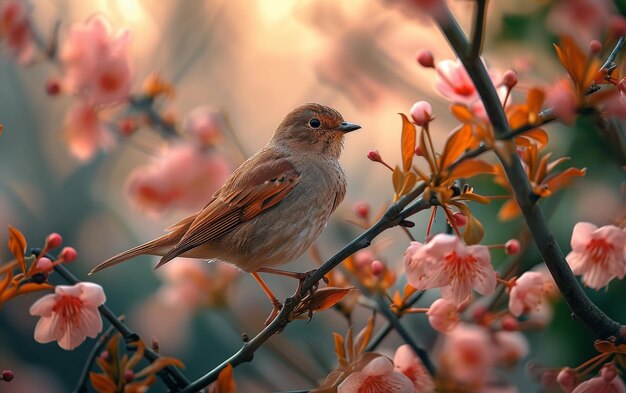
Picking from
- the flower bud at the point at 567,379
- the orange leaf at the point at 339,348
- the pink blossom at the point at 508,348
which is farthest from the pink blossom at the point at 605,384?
the pink blossom at the point at 508,348

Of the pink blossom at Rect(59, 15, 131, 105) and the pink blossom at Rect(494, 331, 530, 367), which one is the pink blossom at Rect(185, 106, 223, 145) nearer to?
the pink blossom at Rect(59, 15, 131, 105)

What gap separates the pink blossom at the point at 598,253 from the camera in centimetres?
150

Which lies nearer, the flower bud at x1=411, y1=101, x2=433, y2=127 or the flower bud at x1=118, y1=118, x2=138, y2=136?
the flower bud at x1=411, y1=101, x2=433, y2=127

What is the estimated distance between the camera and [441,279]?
1463 millimetres

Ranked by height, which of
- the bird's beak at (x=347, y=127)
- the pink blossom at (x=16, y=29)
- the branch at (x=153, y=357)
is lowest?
the branch at (x=153, y=357)

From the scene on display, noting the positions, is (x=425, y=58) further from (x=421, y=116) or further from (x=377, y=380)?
(x=377, y=380)

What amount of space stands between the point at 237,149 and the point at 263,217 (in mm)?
267

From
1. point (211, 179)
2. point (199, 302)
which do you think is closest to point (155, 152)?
point (211, 179)

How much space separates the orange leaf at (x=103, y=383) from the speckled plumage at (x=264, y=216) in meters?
0.82

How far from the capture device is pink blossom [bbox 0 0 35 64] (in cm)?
257

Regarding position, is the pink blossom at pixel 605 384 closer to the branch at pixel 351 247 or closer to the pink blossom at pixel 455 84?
the branch at pixel 351 247

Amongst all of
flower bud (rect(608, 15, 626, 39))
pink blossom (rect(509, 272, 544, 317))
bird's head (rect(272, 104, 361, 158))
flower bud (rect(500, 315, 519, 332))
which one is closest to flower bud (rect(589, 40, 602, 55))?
flower bud (rect(608, 15, 626, 39))

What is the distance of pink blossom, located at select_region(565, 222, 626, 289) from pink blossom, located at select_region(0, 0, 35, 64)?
191 centimetres

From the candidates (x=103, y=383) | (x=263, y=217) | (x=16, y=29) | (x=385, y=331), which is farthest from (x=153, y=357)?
(x=16, y=29)
